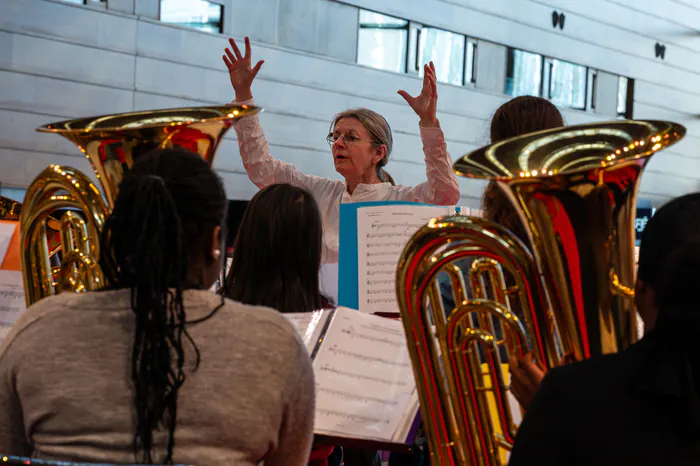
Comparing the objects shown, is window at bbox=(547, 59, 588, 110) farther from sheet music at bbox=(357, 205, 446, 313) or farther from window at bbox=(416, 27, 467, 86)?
sheet music at bbox=(357, 205, 446, 313)

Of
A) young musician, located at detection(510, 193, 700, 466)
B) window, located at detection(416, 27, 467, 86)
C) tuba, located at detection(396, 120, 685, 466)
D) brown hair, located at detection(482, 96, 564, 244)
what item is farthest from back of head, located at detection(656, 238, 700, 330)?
window, located at detection(416, 27, 467, 86)

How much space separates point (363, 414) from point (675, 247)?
0.71 meters

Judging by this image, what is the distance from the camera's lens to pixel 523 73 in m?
12.1

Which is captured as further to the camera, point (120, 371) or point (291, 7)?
point (291, 7)

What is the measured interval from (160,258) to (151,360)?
0.48ft

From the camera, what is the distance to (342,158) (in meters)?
3.27

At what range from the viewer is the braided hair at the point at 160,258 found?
3.90ft

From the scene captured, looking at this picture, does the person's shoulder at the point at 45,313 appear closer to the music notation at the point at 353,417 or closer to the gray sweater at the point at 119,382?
the gray sweater at the point at 119,382

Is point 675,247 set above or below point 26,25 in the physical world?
below

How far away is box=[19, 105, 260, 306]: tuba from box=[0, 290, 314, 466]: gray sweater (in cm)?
33

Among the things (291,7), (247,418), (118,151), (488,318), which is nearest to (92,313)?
(247,418)

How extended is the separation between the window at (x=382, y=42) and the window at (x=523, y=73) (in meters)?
2.06

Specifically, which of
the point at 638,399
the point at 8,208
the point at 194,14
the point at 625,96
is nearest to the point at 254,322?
the point at 638,399

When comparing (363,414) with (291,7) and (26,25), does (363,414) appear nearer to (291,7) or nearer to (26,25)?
(26,25)
